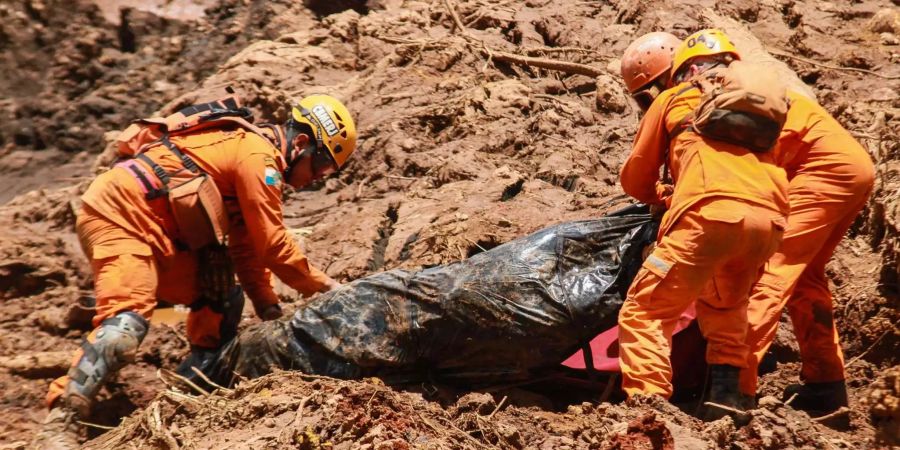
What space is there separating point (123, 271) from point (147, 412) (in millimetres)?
793

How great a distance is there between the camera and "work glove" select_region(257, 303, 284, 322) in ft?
20.2

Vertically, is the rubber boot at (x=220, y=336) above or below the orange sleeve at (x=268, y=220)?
below

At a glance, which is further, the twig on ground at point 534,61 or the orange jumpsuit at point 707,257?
the twig on ground at point 534,61

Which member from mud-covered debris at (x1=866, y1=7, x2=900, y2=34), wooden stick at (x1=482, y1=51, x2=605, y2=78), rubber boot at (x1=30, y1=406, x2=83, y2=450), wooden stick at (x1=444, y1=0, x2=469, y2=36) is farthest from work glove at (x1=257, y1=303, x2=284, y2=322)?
mud-covered debris at (x1=866, y1=7, x2=900, y2=34)

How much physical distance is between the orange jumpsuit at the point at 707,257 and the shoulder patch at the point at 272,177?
216cm

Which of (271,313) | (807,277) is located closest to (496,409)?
(807,277)

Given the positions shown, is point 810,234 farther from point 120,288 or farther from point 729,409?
point 120,288

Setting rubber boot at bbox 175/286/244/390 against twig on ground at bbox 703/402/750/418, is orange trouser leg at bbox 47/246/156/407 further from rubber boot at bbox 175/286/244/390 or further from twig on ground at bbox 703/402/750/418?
twig on ground at bbox 703/402/750/418

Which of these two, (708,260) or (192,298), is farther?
(192,298)

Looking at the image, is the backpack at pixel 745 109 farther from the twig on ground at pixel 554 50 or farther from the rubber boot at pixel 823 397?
the twig on ground at pixel 554 50

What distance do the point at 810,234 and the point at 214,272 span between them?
3400 mm

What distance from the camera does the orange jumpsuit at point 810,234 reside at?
4781 millimetres

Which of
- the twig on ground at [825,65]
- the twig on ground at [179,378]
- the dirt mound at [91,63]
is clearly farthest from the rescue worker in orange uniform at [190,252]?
the dirt mound at [91,63]

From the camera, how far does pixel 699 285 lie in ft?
14.6
